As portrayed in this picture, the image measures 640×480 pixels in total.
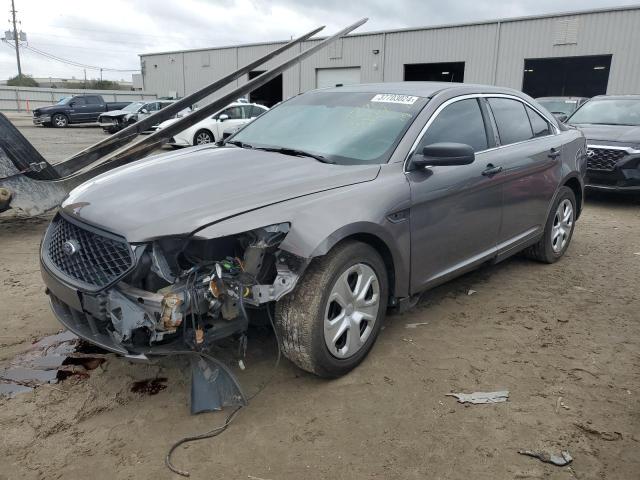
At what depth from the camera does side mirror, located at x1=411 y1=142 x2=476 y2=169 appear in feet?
11.1

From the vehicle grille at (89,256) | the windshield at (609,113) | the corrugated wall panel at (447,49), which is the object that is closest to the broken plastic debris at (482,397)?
the vehicle grille at (89,256)

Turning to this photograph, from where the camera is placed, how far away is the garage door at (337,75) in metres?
29.8

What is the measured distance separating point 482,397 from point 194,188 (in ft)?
6.73

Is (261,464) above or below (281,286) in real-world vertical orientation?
below

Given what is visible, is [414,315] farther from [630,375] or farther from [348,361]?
[630,375]

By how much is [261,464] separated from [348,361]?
901 millimetres

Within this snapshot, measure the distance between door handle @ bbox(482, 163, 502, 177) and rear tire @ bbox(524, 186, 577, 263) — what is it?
1303mm

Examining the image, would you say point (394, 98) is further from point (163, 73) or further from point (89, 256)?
point (163, 73)

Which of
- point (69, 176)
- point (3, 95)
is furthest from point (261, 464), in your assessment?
point (3, 95)

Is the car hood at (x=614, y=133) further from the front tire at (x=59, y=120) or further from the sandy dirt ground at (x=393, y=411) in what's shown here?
the front tire at (x=59, y=120)

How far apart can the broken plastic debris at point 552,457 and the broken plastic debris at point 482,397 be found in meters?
0.44

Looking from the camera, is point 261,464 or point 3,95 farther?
point 3,95

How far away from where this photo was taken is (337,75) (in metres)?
30.6

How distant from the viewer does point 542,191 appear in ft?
16.0
